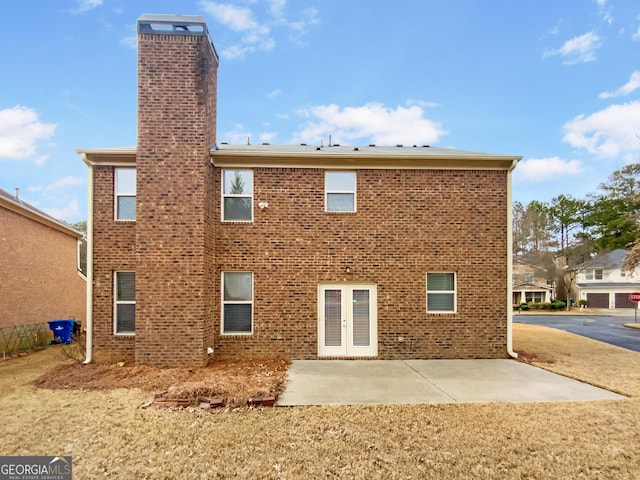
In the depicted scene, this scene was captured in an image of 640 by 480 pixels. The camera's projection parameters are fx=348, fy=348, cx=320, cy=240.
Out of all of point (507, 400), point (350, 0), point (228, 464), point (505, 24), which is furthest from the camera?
point (505, 24)

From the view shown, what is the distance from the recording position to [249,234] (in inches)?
363

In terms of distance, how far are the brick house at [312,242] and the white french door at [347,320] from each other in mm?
27

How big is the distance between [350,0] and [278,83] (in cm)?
521

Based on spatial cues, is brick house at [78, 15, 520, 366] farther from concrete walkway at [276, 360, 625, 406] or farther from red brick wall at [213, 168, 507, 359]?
concrete walkway at [276, 360, 625, 406]

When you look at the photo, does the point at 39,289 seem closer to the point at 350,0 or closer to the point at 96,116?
the point at 96,116

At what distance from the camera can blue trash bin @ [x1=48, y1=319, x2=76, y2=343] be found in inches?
500

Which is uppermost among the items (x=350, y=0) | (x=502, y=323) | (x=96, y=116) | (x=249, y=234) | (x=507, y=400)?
(x=350, y=0)

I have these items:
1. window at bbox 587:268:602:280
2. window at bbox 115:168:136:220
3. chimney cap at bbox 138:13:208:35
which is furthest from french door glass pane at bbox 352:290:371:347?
window at bbox 587:268:602:280

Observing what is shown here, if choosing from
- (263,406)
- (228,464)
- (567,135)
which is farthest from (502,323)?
(567,135)

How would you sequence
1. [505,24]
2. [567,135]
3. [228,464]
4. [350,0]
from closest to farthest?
[228,464] → [350,0] → [505,24] → [567,135]

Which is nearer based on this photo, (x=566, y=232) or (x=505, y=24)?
(x=505, y=24)

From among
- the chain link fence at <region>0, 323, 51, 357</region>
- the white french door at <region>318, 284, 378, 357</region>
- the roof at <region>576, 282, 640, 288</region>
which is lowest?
the roof at <region>576, 282, 640, 288</region>

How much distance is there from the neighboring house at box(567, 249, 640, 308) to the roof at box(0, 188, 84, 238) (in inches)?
1815

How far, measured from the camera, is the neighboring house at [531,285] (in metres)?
39.7
